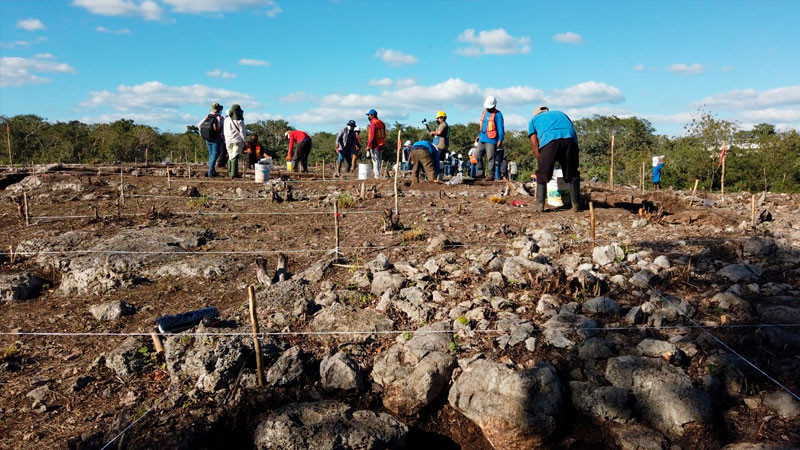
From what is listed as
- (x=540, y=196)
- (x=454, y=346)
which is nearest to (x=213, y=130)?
(x=540, y=196)

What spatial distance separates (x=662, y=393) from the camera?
141 inches

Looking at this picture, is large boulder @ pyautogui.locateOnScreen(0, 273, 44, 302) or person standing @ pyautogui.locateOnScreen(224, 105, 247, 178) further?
person standing @ pyautogui.locateOnScreen(224, 105, 247, 178)

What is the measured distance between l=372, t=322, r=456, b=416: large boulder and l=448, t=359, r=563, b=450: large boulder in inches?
7.1

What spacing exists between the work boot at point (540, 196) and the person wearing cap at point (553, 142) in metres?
0.26

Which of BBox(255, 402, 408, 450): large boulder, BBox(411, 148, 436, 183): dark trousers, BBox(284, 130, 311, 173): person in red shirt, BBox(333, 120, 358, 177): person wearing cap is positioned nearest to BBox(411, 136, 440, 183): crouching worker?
BBox(411, 148, 436, 183): dark trousers

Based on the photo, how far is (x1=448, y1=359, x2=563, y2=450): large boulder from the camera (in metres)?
3.55

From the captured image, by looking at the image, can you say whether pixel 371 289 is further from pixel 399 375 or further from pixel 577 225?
pixel 577 225

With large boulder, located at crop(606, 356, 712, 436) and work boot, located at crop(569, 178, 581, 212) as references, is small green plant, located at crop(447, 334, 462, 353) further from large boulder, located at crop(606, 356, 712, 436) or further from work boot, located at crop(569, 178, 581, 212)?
work boot, located at crop(569, 178, 581, 212)

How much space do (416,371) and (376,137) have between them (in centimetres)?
962

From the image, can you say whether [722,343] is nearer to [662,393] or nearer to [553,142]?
[662,393]

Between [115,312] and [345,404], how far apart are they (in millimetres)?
2629

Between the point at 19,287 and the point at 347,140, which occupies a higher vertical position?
the point at 347,140

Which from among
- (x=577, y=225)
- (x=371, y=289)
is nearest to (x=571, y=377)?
(x=371, y=289)

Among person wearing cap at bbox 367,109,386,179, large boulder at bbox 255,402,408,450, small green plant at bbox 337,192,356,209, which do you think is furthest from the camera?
person wearing cap at bbox 367,109,386,179
